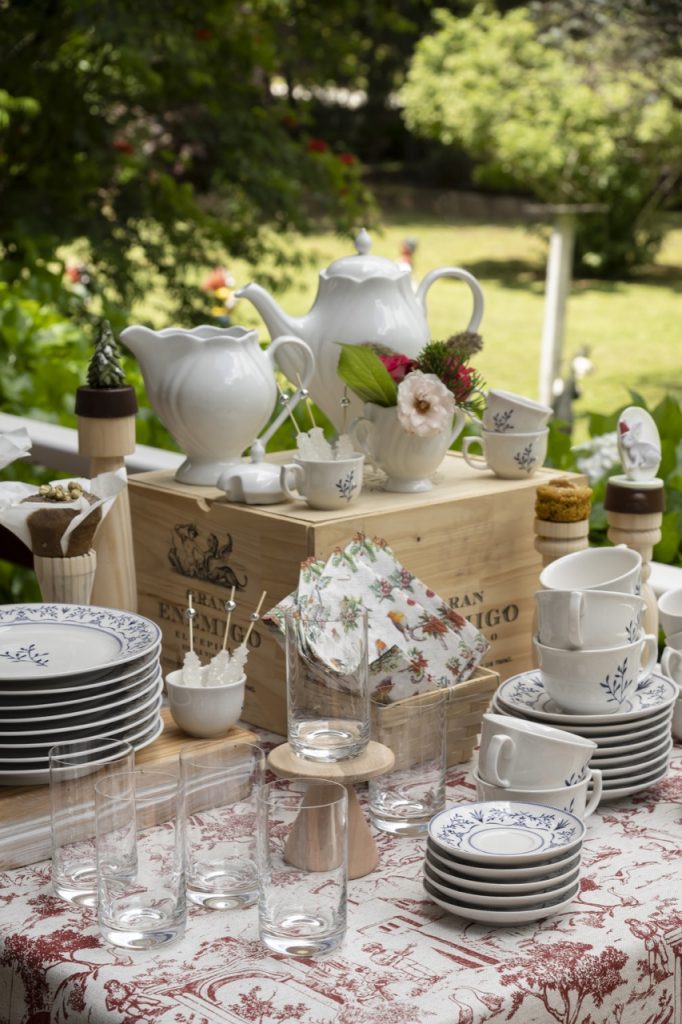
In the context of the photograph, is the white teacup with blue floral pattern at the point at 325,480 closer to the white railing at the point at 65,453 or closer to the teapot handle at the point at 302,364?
the teapot handle at the point at 302,364

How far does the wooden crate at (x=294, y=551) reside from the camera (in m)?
1.45

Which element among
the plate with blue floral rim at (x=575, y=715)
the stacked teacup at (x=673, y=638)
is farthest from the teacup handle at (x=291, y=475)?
the stacked teacup at (x=673, y=638)

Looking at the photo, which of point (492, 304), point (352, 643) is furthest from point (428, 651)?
point (492, 304)

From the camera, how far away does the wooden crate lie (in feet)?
4.75

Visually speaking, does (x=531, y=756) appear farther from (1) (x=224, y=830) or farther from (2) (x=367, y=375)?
(2) (x=367, y=375)

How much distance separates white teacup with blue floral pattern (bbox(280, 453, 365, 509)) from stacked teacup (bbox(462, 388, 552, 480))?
208mm

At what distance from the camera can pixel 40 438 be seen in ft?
7.69

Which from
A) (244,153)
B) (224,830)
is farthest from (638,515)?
(244,153)

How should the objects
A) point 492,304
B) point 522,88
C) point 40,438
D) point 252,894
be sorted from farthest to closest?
point 492,304
point 522,88
point 40,438
point 252,894

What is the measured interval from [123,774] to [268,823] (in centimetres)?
13

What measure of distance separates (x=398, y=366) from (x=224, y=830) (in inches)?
24.5

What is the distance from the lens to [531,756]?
115cm

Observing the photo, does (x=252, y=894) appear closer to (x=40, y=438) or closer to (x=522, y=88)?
(x=40, y=438)

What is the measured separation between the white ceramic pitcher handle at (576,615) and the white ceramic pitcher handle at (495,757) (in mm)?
139
